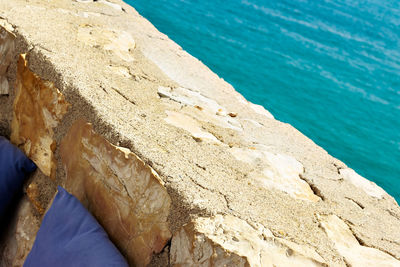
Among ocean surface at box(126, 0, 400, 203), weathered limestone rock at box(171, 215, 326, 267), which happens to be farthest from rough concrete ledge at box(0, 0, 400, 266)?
ocean surface at box(126, 0, 400, 203)

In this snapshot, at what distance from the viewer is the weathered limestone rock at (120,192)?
3.72 ft

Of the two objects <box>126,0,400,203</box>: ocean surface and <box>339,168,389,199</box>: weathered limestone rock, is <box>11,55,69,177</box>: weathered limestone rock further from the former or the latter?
<box>126,0,400,203</box>: ocean surface

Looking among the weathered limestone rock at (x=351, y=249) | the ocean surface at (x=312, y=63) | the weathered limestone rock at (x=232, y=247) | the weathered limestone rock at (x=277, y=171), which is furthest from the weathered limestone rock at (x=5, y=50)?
the ocean surface at (x=312, y=63)

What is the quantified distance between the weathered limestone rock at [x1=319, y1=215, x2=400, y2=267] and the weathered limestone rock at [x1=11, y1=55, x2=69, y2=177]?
872 mm

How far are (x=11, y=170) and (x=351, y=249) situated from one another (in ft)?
3.60

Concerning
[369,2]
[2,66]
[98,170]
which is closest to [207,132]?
[98,170]

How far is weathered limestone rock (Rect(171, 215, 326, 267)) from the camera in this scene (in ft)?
3.18

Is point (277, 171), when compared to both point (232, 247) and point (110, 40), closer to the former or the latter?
point (232, 247)

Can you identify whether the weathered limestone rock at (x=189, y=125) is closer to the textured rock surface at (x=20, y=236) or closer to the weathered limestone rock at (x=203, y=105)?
the weathered limestone rock at (x=203, y=105)

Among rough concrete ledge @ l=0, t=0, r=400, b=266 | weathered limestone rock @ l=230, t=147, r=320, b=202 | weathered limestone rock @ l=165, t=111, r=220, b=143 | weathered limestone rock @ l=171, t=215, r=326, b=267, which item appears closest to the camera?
weathered limestone rock @ l=171, t=215, r=326, b=267

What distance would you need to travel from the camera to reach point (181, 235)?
1.06 meters

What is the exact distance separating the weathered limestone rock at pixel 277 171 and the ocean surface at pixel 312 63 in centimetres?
267

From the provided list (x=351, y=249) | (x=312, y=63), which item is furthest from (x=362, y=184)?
(x=312, y=63)

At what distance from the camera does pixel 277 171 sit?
4.70ft
